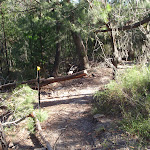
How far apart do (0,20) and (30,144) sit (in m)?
7.63

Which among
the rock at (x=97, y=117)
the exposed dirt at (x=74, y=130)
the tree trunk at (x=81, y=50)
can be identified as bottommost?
the exposed dirt at (x=74, y=130)

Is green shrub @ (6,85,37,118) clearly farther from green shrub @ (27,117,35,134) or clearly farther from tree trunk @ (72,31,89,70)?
tree trunk @ (72,31,89,70)

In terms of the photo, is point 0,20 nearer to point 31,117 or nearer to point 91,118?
point 31,117

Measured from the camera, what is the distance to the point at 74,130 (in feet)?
13.2

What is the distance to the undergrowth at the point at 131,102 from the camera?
3.21 m

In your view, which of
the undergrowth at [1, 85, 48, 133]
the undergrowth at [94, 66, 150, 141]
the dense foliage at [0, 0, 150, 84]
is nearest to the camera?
the undergrowth at [94, 66, 150, 141]

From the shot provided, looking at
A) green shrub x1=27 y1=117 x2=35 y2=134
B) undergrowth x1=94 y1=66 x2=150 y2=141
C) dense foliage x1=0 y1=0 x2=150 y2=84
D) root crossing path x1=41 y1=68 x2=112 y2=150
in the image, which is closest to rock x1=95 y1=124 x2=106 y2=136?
root crossing path x1=41 y1=68 x2=112 y2=150

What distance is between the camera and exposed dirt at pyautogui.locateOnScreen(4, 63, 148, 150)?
3.23 m

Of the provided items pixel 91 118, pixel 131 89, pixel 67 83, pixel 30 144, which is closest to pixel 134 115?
pixel 131 89

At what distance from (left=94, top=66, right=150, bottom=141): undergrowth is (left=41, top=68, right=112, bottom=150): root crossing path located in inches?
22.2

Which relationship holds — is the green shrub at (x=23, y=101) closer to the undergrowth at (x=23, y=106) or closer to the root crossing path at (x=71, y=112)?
the undergrowth at (x=23, y=106)

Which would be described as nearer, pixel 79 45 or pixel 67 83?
pixel 67 83

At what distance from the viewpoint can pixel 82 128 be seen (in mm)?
4066

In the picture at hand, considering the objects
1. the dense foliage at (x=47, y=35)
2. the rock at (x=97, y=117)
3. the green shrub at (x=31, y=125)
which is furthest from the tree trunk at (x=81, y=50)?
the green shrub at (x=31, y=125)
